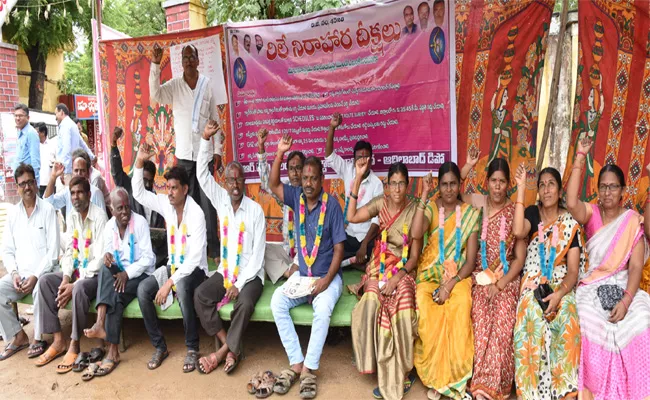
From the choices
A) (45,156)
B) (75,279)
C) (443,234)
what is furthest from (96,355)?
(45,156)

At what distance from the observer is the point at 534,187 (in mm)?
4516

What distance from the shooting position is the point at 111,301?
4.07m

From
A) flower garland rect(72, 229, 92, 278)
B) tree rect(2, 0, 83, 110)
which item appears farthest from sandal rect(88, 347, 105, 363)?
tree rect(2, 0, 83, 110)

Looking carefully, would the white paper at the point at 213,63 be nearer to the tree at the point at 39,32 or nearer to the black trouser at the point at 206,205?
the black trouser at the point at 206,205

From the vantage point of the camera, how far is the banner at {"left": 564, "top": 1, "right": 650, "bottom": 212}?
3996 millimetres

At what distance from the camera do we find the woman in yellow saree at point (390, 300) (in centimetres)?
345

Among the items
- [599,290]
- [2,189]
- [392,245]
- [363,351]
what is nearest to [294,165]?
[392,245]

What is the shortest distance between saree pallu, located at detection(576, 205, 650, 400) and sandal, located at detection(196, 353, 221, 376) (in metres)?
2.63

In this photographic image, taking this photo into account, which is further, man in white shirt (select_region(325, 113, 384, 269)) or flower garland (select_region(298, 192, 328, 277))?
man in white shirt (select_region(325, 113, 384, 269))

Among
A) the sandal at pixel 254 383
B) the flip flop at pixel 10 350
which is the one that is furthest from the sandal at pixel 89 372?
the sandal at pixel 254 383

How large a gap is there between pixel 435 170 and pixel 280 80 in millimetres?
1977

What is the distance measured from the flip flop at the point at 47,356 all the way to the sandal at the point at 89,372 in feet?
1.53

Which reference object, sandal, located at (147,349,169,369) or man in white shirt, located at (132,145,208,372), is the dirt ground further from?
man in white shirt, located at (132,145,208,372)

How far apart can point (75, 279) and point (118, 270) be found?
1.79 ft
